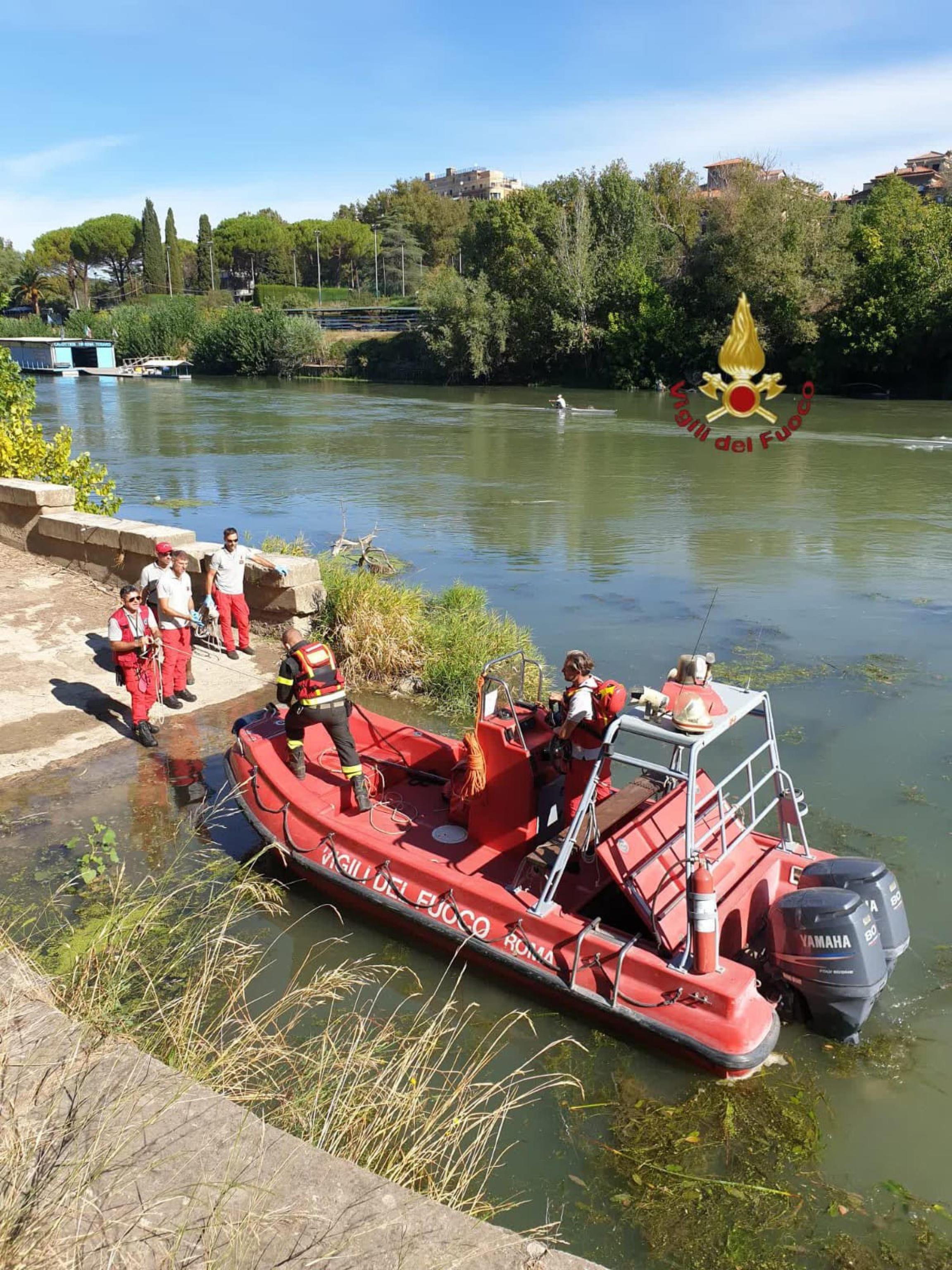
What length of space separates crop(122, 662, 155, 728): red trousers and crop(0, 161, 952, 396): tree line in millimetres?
38191

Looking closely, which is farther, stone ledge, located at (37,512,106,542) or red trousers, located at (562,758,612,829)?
stone ledge, located at (37,512,106,542)

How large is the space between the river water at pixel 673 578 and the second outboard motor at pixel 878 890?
2.12 ft

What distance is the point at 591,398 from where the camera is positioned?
169 ft

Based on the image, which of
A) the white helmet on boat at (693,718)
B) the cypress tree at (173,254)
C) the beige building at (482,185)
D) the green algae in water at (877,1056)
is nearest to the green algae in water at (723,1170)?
the green algae in water at (877,1056)

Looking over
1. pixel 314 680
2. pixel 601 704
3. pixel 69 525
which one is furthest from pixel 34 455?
pixel 601 704

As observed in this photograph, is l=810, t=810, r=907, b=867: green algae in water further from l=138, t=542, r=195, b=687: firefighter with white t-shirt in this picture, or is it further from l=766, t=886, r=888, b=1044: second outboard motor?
l=138, t=542, r=195, b=687: firefighter with white t-shirt

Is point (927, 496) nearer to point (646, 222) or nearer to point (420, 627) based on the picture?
point (420, 627)

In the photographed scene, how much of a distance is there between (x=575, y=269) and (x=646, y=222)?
597 cm

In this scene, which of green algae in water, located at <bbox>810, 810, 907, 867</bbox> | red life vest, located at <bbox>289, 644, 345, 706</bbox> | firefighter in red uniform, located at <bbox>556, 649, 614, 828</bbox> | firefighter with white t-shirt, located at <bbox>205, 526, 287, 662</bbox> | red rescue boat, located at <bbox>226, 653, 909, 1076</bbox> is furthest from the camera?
firefighter with white t-shirt, located at <bbox>205, 526, 287, 662</bbox>

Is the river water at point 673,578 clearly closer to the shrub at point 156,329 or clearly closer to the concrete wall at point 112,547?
the concrete wall at point 112,547

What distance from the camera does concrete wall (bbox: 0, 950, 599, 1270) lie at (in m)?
2.64

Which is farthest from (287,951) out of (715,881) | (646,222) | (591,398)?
(646,222)

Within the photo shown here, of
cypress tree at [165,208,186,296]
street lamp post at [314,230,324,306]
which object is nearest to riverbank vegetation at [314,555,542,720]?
street lamp post at [314,230,324,306]

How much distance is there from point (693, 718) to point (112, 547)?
8.38 metres
